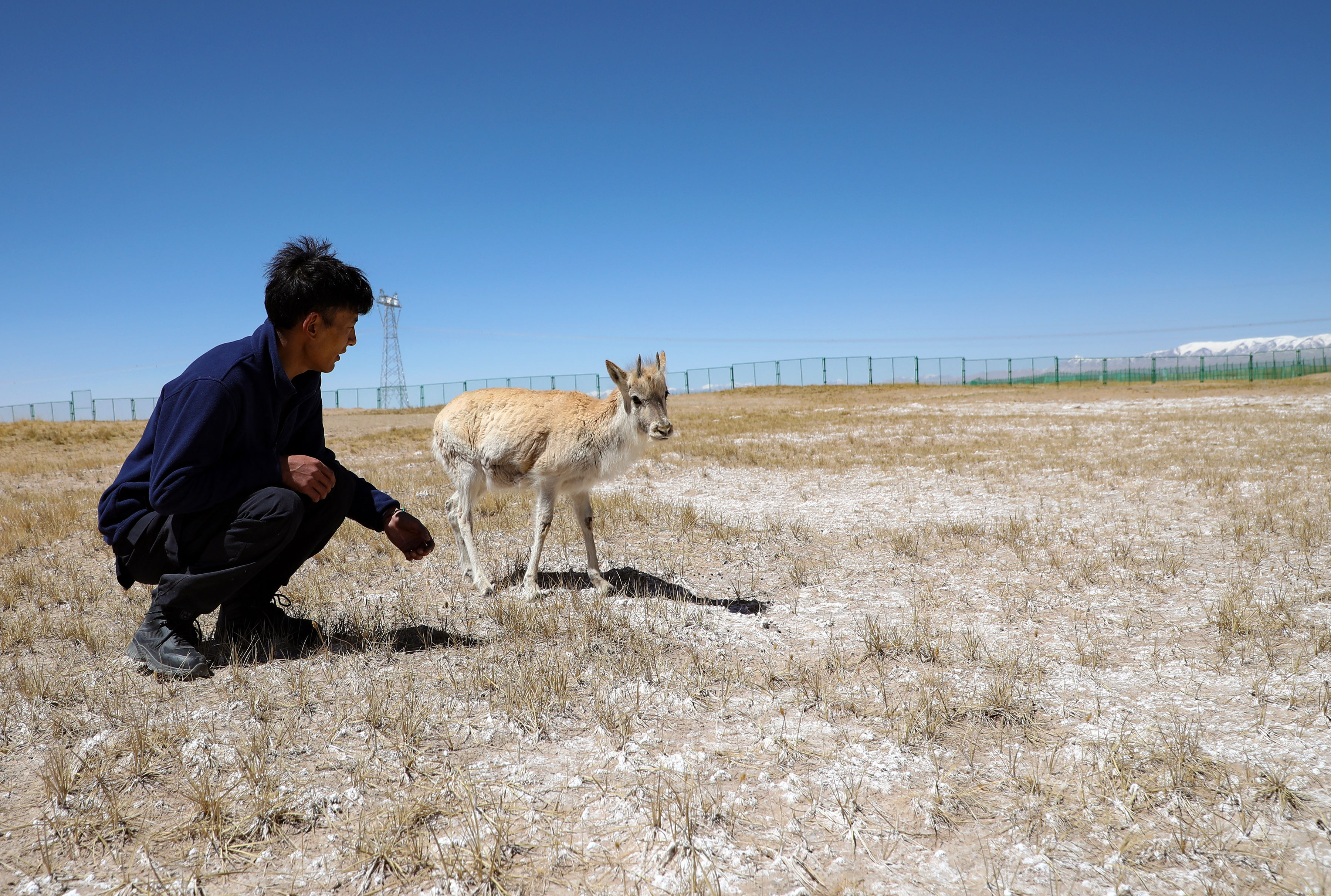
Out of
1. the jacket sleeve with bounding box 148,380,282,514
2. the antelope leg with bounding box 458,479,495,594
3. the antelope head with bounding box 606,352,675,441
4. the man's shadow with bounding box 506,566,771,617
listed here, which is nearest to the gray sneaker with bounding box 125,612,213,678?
the jacket sleeve with bounding box 148,380,282,514

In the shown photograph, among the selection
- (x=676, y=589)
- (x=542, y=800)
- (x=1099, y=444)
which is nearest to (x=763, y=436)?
(x=1099, y=444)

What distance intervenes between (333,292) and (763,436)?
17.1 meters

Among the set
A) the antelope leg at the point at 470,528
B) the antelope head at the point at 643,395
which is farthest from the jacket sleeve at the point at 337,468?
the antelope head at the point at 643,395

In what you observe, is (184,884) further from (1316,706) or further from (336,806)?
(1316,706)

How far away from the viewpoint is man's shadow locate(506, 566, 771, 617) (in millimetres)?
5414

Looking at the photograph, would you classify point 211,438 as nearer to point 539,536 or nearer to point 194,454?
point 194,454

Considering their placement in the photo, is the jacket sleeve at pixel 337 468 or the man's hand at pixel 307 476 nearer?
the man's hand at pixel 307 476

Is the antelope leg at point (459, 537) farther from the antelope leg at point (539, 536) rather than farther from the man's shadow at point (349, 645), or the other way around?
the man's shadow at point (349, 645)

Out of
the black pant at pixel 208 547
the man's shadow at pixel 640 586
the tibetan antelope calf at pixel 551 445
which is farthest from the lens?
the tibetan antelope calf at pixel 551 445

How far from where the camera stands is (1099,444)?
15047mm

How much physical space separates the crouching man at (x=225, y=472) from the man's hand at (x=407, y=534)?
0.46 m

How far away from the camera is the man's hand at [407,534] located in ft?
13.6

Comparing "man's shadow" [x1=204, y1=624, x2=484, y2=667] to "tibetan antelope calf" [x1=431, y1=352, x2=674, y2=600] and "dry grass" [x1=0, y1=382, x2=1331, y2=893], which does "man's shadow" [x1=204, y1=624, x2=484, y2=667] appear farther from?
"tibetan antelope calf" [x1=431, y1=352, x2=674, y2=600]

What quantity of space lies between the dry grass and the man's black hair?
1.90 m
